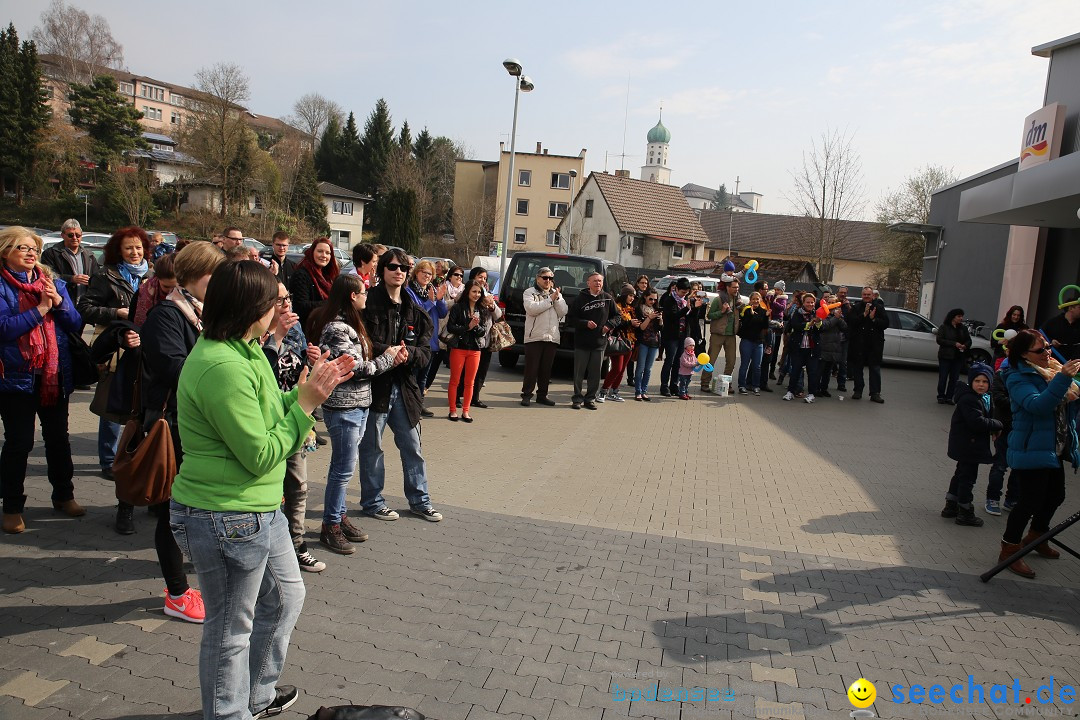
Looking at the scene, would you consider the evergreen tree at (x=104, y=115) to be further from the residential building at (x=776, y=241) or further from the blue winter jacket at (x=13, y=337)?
the blue winter jacket at (x=13, y=337)

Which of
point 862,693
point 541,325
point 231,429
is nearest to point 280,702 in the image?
point 231,429

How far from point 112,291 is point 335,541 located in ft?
10.4

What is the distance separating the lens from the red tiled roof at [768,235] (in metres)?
70.4

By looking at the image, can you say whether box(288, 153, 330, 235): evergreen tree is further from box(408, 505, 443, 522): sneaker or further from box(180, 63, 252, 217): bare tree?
box(408, 505, 443, 522): sneaker

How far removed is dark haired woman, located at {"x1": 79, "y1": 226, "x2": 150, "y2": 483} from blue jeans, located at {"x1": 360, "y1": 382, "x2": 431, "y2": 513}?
230cm

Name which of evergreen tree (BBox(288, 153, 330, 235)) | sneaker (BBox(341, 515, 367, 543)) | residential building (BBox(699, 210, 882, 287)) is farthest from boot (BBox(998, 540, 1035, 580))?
residential building (BBox(699, 210, 882, 287))

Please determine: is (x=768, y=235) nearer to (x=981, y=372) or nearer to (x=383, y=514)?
(x=981, y=372)

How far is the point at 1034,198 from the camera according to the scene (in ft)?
42.5

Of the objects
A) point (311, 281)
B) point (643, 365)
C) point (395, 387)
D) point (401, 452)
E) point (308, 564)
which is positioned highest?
point (311, 281)

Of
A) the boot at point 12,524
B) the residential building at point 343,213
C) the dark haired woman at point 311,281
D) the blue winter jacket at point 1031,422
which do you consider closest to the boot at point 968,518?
the blue winter jacket at point 1031,422

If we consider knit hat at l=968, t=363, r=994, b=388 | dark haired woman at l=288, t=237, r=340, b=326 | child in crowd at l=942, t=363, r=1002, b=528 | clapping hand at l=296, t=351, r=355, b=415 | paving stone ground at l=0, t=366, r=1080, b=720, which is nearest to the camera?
clapping hand at l=296, t=351, r=355, b=415

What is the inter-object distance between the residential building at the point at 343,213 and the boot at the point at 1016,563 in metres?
60.2

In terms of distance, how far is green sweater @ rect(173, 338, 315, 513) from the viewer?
2.58 metres

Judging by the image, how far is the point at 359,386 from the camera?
4.91 meters
